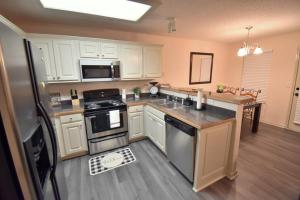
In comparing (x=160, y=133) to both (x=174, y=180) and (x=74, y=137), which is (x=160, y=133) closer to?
(x=174, y=180)

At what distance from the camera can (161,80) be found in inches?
160

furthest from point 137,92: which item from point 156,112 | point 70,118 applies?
point 70,118

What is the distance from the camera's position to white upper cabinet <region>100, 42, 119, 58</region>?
9.21 feet

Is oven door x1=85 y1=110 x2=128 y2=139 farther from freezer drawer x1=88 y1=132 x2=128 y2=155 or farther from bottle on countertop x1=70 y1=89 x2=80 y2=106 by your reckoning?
bottle on countertop x1=70 y1=89 x2=80 y2=106

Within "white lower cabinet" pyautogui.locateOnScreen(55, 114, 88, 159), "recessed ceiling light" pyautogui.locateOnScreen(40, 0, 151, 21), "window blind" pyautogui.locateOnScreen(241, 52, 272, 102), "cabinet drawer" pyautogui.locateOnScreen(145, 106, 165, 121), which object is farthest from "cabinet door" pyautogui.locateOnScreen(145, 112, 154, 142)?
"window blind" pyautogui.locateOnScreen(241, 52, 272, 102)

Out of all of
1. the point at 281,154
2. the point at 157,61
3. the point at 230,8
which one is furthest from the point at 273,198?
the point at 157,61

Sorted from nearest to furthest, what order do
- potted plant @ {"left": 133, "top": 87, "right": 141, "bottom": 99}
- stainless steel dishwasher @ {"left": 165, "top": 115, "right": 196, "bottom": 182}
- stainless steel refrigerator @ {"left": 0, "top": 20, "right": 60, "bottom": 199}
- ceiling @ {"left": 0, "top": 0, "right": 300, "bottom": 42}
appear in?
stainless steel refrigerator @ {"left": 0, "top": 20, "right": 60, "bottom": 199} < stainless steel dishwasher @ {"left": 165, "top": 115, "right": 196, "bottom": 182} < ceiling @ {"left": 0, "top": 0, "right": 300, "bottom": 42} < potted plant @ {"left": 133, "top": 87, "right": 141, "bottom": 99}

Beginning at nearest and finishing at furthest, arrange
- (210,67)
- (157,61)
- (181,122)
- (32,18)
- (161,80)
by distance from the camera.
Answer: (181,122), (32,18), (157,61), (161,80), (210,67)

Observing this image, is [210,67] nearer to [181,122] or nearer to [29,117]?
[181,122]

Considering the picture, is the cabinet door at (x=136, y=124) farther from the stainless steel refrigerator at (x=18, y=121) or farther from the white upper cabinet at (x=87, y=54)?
the stainless steel refrigerator at (x=18, y=121)

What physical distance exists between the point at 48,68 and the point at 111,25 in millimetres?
1452

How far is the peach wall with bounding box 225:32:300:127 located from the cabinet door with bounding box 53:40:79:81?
16.5ft

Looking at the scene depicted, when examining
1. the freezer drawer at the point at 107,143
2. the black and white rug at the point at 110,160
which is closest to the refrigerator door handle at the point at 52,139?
the black and white rug at the point at 110,160

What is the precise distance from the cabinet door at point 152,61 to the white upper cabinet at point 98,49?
0.71 metres
